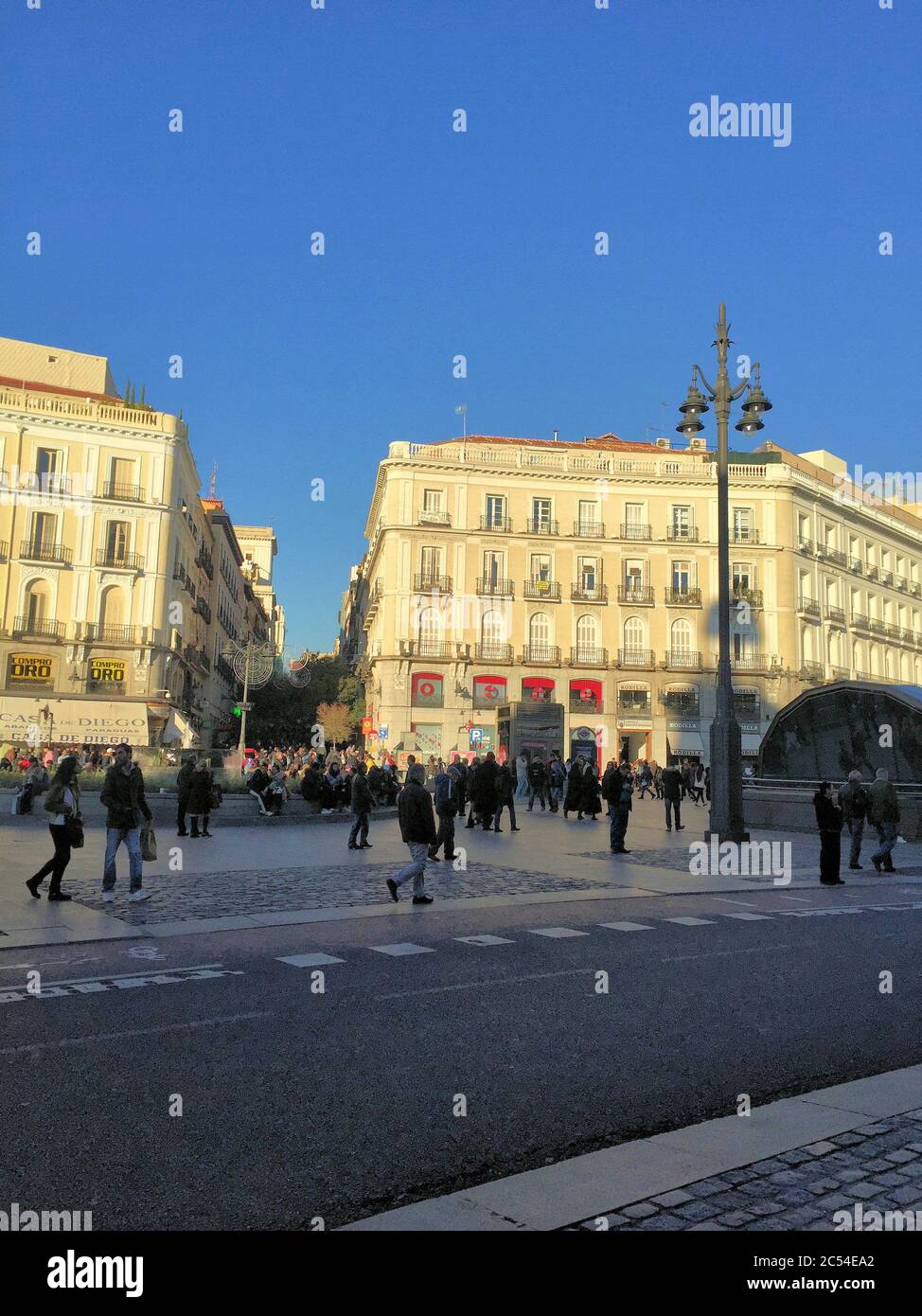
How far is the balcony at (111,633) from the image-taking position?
4591cm

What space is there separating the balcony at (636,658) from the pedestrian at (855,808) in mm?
36856

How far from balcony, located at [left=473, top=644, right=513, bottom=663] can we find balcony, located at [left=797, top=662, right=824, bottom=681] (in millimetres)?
16239

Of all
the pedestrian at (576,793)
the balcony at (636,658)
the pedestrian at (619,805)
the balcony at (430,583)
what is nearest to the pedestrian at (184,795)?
the pedestrian at (619,805)

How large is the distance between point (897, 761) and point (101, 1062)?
20.6m

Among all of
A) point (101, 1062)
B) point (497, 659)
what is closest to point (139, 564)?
point (497, 659)

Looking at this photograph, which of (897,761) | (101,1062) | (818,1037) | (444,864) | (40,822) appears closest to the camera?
(101,1062)

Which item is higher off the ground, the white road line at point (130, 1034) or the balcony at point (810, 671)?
the balcony at point (810, 671)

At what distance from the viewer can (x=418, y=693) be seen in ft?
171

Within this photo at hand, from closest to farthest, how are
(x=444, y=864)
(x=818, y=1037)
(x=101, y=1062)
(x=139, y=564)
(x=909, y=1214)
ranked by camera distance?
1. (x=909, y=1214)
2. (x=101, y=1062)
3. (x=818, y=1037)
4. (x=444, y=864)
5. (x=139, y=564)

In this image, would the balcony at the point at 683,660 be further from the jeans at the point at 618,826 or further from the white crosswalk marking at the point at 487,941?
the white crosswalk marking at the point at 487,941

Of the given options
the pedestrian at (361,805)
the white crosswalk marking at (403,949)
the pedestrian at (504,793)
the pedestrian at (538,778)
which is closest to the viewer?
the white crosswalk marking at (403,949)

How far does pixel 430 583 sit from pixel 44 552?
1825 centimetres

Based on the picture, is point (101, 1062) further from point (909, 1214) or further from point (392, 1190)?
point (909, 1214)

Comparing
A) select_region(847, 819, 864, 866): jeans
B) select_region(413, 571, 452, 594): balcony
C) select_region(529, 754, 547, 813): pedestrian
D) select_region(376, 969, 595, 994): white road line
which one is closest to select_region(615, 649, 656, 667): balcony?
select_region(413, 571, 452, 594): balcony
